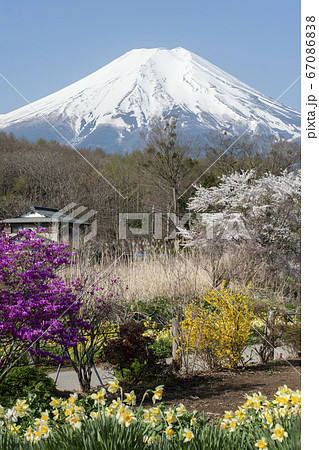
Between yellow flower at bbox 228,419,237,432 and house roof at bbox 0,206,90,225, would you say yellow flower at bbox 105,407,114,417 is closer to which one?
yellow flower at bbox 228,419,237,432

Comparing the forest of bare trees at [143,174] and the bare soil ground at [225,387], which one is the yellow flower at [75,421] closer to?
the bare soil ground at [225,387]

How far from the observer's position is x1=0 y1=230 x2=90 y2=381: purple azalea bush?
387cm

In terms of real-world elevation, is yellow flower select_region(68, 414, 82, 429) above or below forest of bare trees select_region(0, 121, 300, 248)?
below

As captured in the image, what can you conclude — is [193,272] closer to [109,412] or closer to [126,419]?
[109,412]

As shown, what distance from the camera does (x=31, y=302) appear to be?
393 centimetres

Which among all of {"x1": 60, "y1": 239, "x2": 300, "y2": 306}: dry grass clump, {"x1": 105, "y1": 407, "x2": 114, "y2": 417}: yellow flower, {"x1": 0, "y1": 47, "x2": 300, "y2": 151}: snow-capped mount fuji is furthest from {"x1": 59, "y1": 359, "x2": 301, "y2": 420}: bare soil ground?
{"x1": 0, "y1": 47, "x2": 300, "y2": 151}: snow-capped mount fuji

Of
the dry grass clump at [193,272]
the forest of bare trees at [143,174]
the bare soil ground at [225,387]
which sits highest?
the forest of bare trees at [143,174]

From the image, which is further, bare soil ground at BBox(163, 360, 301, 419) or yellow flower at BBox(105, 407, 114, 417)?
bare soil ground at BBox(163, 360, 301, 419)

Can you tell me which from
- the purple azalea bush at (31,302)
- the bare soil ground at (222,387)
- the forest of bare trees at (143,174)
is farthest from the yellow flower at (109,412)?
the forest of bare trees at (143,174)

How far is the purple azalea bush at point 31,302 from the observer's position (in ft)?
12.7

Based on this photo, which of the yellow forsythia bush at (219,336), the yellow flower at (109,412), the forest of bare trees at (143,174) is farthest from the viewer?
the forest of bare trees at (143,174)

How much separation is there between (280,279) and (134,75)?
6349 centimetres

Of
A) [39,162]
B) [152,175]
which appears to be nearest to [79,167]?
[39,162]
